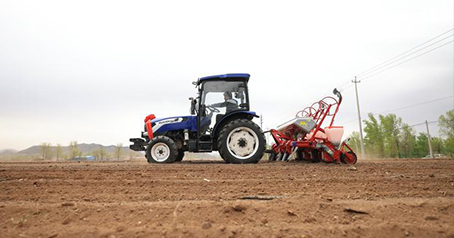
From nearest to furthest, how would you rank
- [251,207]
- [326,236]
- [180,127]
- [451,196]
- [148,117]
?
[326,236]
[251,207]
[451,196]
[180,127]
[148,117]

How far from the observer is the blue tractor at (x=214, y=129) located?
6234 millimetres

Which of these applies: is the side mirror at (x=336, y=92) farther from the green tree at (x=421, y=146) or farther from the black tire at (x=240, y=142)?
the green tree at (x=421, y=146)

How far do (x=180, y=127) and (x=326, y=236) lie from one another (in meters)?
5.57

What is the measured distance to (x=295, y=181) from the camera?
3334 mm

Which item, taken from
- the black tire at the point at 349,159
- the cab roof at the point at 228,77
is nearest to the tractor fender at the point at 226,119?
the cab roof at the point at 228,77

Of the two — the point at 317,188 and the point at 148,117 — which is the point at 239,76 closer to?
the point at 148,117

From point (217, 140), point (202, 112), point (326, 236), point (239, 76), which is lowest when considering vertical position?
point (326, 236)

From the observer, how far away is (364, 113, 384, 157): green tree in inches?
1278

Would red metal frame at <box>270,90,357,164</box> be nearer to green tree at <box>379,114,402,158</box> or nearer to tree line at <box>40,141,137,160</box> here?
tree line at <box>40,141,137,160</box>

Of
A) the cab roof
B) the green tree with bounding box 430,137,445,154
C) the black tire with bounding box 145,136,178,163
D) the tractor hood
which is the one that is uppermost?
the cab roof

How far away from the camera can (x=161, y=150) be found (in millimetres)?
6637

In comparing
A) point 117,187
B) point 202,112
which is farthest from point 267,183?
point 202,112

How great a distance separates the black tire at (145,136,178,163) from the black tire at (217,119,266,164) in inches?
47.9

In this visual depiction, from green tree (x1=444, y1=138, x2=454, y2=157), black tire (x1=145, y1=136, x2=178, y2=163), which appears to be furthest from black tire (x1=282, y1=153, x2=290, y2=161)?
green tree (x1=444, y1=138, x2=454, y2=157)
